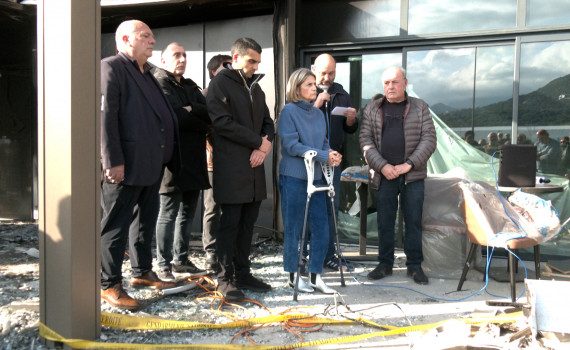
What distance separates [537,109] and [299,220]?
Result: 308 cm

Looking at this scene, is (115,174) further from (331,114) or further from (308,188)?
(331,114)

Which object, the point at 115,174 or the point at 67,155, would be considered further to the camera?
the point at 115,174

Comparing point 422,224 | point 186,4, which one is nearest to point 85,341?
point 422,224

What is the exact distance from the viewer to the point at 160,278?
4301 mm

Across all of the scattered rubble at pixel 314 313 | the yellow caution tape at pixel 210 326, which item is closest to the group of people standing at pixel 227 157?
the scattered rubble at pixel 314 313

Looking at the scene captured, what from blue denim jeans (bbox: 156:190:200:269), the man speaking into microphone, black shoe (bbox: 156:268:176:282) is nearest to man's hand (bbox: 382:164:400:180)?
the man speaking into microphone

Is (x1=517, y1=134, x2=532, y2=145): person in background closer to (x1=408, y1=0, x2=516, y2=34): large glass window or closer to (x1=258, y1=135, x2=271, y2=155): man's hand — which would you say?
(x1=408, y1=0, x2=516, y2=34): large glass window

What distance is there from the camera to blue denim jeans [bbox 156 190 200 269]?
4.36 metres

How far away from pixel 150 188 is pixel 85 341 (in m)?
1.30

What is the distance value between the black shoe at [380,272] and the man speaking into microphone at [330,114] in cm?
38

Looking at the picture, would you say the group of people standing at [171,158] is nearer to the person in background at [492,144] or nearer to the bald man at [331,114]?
the bald man at [331,114]

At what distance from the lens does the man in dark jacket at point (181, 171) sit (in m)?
4.36

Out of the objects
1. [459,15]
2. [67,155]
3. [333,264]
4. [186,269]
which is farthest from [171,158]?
[459,15]

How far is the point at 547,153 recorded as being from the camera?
17.6 feet
